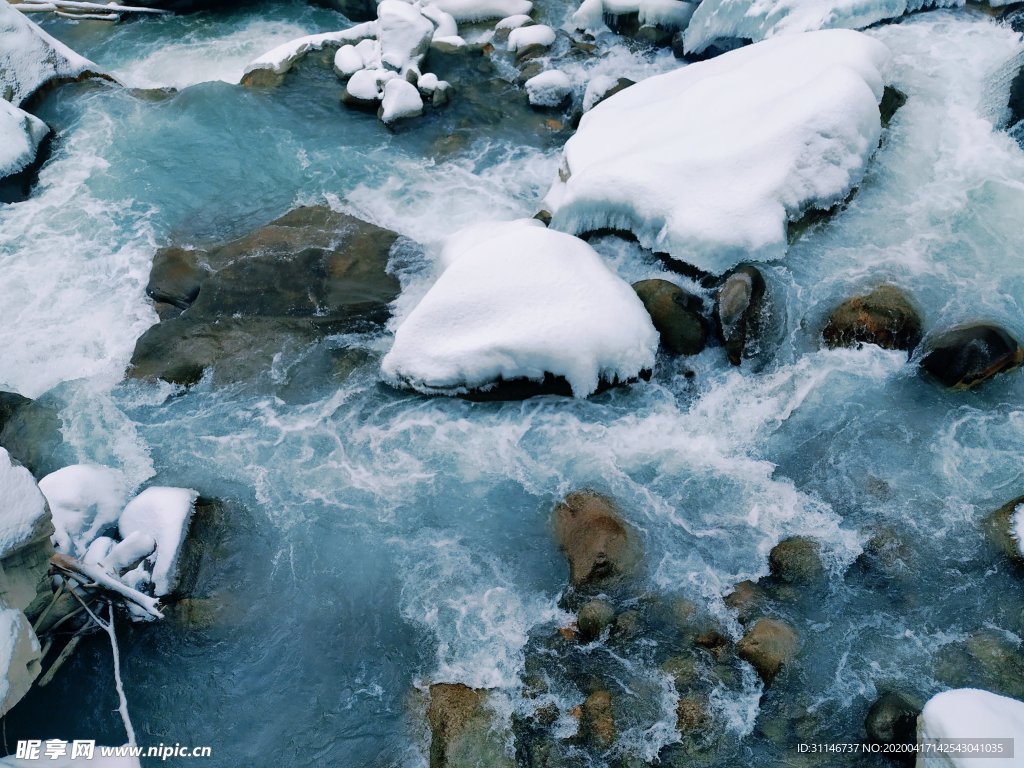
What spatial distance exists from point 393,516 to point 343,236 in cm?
580

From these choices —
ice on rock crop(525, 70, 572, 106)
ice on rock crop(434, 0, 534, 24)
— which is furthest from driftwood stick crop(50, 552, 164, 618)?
ice on rock crop(434, 0, 534, 24)

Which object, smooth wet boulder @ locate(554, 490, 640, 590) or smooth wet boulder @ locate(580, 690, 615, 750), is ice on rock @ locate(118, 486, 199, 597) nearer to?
smooth wet boulder @ locate(554, 490, 640, 590)

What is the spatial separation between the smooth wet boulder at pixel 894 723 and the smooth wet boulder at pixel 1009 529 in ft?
7.80

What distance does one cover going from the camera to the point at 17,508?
24.5 feet

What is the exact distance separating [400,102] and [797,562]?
12.5 m

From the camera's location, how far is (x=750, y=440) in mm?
10023

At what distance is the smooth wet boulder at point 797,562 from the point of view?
28.2 ft

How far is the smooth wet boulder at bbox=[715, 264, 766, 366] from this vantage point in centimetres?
1061

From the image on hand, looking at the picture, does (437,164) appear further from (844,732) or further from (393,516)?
(844,732)

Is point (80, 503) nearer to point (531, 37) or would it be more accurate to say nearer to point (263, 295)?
point (263, 295)

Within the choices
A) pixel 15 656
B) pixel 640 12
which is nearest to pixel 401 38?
pixel 640 12

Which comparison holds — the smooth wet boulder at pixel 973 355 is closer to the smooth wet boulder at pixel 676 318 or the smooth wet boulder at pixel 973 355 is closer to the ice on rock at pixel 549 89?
the smooth wet boulder at pixel 676 318

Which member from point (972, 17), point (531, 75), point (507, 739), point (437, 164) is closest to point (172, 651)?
point (507, 739)

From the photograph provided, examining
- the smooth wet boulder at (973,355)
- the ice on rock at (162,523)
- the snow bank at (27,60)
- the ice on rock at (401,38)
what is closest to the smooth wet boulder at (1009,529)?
the smooth wet boulder at (973,355)
